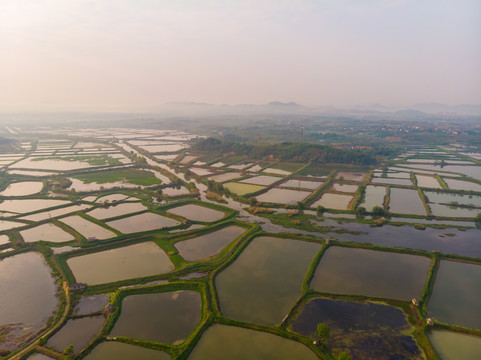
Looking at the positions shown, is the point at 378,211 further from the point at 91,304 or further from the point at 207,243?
the point at 91,304

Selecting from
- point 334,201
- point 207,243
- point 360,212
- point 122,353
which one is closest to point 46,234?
point 207,243

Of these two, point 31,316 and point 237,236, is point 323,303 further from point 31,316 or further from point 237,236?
point 31,316

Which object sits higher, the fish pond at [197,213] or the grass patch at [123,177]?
the grass patch at [123,177]

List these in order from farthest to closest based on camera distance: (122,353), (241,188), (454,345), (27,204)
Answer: (241,188) < (27,204) < (454,345) < (122,353)

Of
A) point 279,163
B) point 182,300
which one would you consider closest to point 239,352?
point 182,300

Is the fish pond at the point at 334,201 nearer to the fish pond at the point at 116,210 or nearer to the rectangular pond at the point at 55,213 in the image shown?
the fish pond at the point at 116,210

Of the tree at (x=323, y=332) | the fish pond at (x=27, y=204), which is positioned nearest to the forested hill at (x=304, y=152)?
the fish pond at (x=27, y=204)
